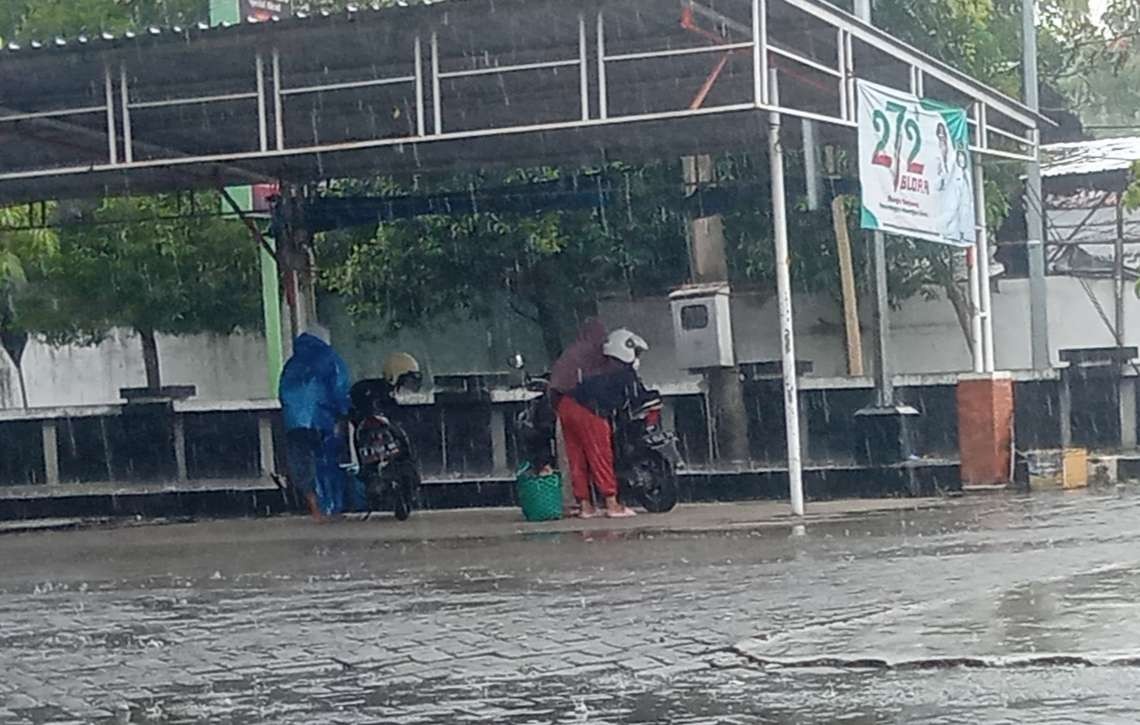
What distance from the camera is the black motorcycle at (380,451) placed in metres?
16.7

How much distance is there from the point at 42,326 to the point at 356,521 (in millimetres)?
15609

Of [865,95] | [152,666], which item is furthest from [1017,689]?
[865,95]

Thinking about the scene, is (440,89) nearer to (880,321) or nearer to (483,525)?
(483,525)

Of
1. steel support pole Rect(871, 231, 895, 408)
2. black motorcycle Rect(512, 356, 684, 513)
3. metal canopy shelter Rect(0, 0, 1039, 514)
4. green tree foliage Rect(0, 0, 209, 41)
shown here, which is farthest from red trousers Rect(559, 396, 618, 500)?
green tree foliage Rect(0, 0, 209, 41)

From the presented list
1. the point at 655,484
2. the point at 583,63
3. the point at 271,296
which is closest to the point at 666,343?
the point at 271,296

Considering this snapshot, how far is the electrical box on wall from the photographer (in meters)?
17.1

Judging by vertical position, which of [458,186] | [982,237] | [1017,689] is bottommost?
[1017,689]

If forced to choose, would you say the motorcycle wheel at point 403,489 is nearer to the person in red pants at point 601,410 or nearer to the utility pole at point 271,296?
the person in red pants at point 601,410

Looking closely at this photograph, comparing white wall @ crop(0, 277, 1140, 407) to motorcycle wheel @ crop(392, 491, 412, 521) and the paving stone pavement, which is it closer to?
motorcycle wheel @ crop(392, 491, 412, 521)

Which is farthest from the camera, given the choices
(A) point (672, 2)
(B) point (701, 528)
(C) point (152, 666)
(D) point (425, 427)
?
(D) point (425, 427)

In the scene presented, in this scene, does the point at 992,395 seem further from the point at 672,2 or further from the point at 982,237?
the point at 672,2

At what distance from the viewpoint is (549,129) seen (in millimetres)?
13742

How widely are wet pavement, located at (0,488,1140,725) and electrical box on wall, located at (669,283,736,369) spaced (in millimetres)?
3432

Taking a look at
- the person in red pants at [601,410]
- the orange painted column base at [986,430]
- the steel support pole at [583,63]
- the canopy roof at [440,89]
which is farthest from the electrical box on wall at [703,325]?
the steel support pole at [583,63]
